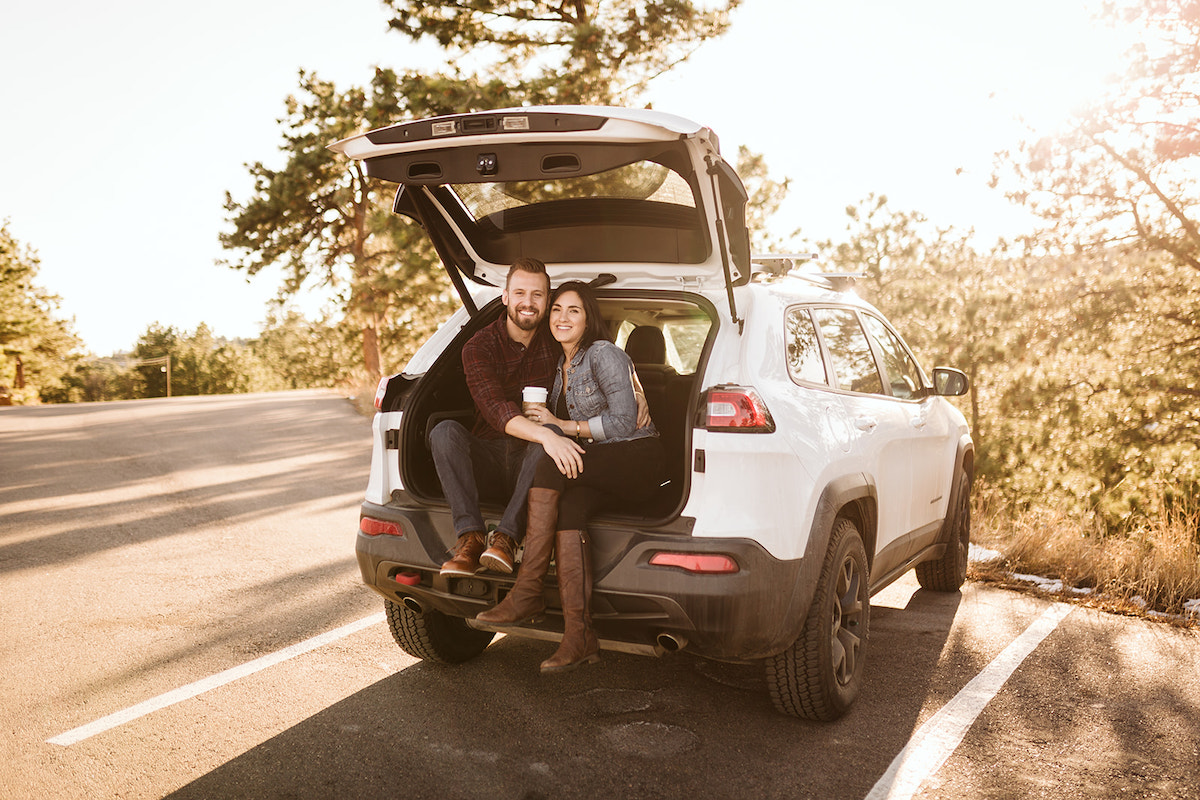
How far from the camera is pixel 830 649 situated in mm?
3604

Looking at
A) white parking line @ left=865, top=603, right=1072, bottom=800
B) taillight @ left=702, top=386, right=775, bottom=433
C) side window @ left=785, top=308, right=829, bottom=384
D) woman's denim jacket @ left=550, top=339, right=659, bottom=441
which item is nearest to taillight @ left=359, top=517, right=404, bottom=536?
woman's denim jacket @ left=550, top=339, right=659, bottom=441

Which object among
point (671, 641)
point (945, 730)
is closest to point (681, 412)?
point (671, 641)

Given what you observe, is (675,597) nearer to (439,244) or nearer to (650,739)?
(650,739)

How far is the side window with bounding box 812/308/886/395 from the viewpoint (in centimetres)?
423

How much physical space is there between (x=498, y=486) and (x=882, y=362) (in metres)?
2.16

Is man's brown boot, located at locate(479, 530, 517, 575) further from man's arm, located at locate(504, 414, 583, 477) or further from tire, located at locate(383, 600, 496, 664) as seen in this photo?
tire, located at locate(383, 600, 496, 664)

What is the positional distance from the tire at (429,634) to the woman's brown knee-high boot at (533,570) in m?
0.83

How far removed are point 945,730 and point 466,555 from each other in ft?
6.58

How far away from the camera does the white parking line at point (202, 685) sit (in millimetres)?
3549

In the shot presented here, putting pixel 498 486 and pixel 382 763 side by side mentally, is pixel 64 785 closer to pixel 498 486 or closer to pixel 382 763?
pixel 382 763

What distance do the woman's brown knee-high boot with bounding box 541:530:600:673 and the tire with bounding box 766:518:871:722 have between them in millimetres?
787

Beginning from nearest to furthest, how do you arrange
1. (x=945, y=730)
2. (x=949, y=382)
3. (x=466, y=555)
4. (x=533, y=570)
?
(x=533, y=570)
(x=466, y=555)
(x=945, y=730)
(x=949, y=382)

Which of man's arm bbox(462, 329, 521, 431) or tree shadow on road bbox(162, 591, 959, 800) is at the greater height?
man's arm bbox(462, 329, 521, 431)

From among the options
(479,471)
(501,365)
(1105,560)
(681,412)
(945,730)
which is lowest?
(945,730)
